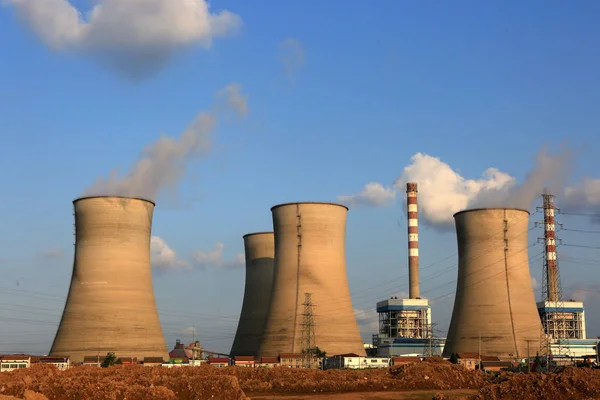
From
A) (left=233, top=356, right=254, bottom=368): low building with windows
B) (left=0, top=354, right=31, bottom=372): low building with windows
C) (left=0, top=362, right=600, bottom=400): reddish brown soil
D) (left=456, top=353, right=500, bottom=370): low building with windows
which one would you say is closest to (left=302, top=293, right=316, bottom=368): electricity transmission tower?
(left=233, top=356, right=254, bottom=368): low building with windows

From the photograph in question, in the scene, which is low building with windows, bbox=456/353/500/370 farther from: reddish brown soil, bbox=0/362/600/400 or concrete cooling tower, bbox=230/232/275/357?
reddish brown soil, bbox=0/362/600/400

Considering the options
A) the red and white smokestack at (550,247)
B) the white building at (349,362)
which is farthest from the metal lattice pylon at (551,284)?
the white building at (349,362)

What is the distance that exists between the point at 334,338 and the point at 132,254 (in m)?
12.7

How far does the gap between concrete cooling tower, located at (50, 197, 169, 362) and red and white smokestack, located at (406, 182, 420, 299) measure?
26.0m

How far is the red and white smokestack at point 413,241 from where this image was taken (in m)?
60.0

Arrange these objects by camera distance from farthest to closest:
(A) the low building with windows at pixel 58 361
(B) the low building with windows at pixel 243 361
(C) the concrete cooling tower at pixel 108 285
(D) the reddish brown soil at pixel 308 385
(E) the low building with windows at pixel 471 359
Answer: (B) the low building with windows at pixel 243 361, (E) the low building with windows at pixel 471 359, (A) the low building with windows at pixel 58 361, (C) the concrete cooling tower at pixel 108 285, (D) the reddish brown soil at pixel 308 385

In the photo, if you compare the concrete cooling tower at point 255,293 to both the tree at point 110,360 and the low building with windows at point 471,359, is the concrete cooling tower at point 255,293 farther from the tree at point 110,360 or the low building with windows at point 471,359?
the low building with windows at point 471,359

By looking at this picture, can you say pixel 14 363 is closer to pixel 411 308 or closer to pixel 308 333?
pixel 308 333

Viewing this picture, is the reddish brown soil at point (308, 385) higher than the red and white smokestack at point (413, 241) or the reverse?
the reverse

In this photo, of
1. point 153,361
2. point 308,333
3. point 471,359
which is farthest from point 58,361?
point 471,359

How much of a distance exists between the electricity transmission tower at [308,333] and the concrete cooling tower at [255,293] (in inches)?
318

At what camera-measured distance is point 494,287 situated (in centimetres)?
4350

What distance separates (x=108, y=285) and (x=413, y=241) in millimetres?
28413

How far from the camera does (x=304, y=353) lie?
141ft
